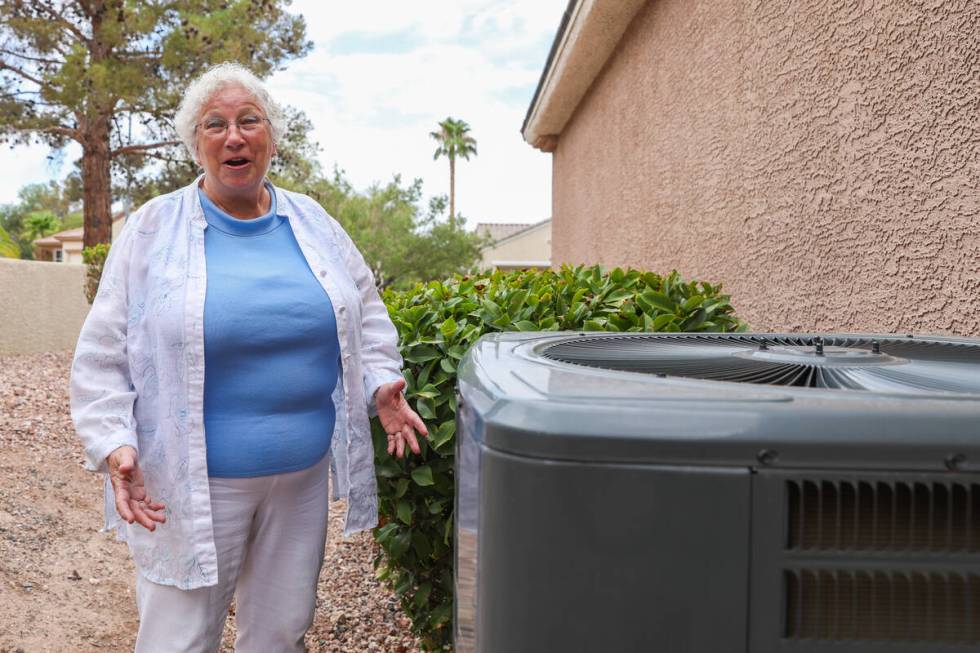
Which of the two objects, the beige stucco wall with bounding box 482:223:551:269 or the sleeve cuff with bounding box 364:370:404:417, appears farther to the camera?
the beige stucco wall with bounding box 482:223:551:269

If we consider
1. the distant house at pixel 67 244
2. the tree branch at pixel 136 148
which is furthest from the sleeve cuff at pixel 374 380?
the distant house at pixel 67 244

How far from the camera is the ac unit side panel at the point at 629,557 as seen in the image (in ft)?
2.78

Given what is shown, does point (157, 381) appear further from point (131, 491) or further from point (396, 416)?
point (396, 416)

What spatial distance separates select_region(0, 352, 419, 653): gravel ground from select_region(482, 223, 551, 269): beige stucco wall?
33942 mm

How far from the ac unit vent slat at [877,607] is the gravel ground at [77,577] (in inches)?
138

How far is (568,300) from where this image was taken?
3.59 meters

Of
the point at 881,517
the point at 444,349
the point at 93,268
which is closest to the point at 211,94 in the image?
the point at 444,349

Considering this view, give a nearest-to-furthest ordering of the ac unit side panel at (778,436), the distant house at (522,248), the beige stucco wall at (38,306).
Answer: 1. the ac unit side panel at (778,436)
2. the beige stucco wall at (38,306)
3. the distant house at (522,248)

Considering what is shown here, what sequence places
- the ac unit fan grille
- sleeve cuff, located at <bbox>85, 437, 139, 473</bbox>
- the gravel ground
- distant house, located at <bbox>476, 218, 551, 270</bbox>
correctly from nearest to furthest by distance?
the ac unit fan grille < sleeve cuff, located at <bbox>85, 437, 139, 473</bbox> < the gravel ground < distant house, located at <bbox>476, 218, 551, 270</bbox>

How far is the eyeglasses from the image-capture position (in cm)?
240

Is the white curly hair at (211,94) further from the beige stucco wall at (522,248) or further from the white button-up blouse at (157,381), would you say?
the beige stucco wall at (522,248)

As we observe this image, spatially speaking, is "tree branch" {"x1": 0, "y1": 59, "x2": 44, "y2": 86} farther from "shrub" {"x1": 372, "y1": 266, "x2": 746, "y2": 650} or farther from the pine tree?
"shrub" {"x1": 372, "y1": 266, "x2": 746, "y2": 650}

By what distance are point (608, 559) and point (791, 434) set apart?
226mm

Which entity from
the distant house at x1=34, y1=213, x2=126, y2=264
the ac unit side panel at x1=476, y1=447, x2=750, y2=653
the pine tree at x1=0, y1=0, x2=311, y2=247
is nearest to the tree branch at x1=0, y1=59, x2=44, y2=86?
the pine tree at x1=0, y1=0, x2=311, y2=247
